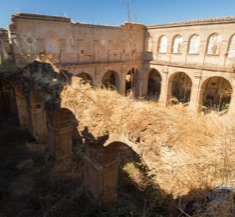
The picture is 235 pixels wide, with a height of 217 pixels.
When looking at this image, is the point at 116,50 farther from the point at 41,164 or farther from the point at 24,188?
the point at 24,188

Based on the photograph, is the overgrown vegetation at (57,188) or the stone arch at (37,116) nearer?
the overgrown vegetation at (57,188)

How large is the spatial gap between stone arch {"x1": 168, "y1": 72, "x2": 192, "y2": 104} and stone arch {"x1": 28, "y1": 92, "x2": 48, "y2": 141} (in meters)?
12.4

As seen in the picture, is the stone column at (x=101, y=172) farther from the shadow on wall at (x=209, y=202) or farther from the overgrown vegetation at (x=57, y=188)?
the shadow on wall at (x=209, y=202)

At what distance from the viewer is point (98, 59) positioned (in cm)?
1738

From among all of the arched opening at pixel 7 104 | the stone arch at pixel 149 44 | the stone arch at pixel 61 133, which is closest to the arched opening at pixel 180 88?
the stone arch at pixel 149 44

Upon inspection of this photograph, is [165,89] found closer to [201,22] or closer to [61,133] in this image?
[201,22]

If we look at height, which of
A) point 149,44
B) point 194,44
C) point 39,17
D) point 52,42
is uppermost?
point 39,17

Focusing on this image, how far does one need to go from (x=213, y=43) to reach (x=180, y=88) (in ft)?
19.7

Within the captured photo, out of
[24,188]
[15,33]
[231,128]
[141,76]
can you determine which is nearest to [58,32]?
[15,33]

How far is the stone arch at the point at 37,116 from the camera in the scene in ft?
33.6

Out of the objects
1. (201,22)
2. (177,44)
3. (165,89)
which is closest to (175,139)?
(201,22)

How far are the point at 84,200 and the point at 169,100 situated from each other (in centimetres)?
1424

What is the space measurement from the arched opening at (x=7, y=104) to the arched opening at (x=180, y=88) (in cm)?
1436

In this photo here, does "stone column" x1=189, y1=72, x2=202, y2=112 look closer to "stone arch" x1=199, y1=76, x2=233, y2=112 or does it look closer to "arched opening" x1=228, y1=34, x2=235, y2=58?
"stone arch" x1=199, y1=76, x2=233, y2=112
